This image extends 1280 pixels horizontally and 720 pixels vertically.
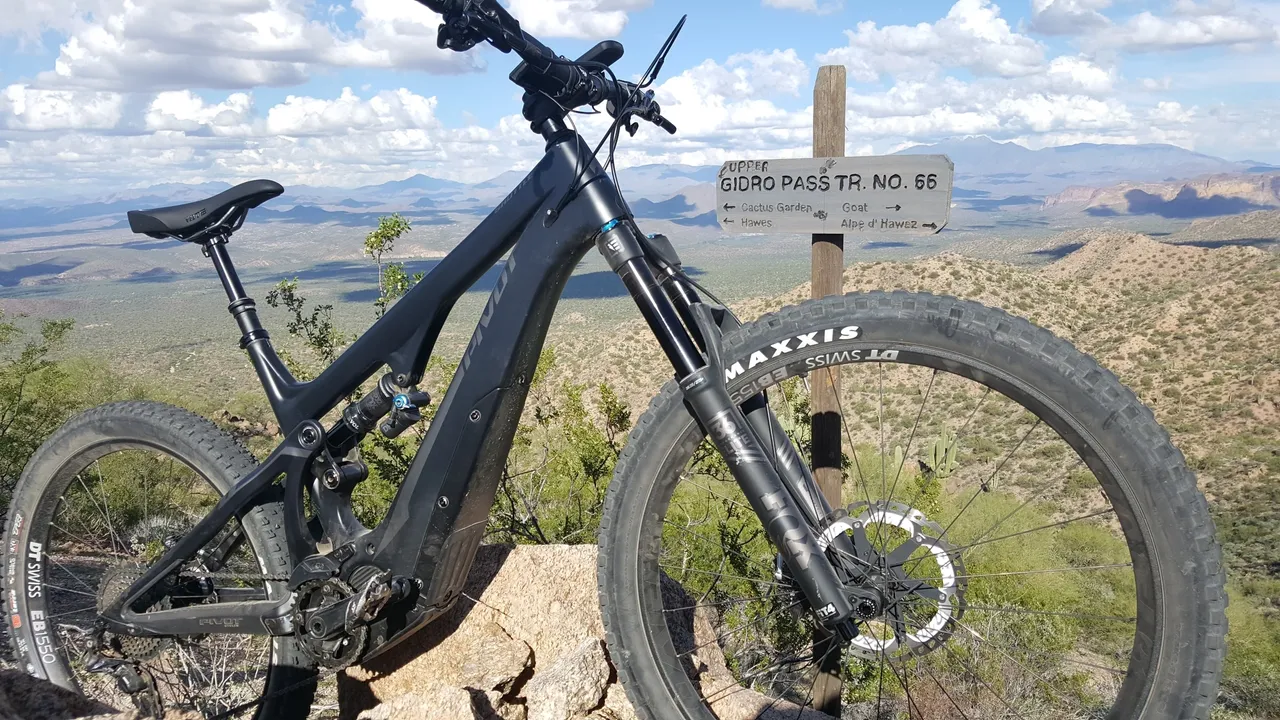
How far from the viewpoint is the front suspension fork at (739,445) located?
216 centimetres

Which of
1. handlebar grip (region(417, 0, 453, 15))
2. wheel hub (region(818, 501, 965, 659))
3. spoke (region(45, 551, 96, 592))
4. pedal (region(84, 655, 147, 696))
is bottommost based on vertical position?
pedal (region(84, 655, 147, 696))

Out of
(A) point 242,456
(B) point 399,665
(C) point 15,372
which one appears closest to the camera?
(A) point 242,456

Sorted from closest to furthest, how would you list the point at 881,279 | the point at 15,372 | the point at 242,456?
the point at 242,456
the point at 15,372
the point at 881,279

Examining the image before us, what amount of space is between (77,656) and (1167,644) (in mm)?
4140

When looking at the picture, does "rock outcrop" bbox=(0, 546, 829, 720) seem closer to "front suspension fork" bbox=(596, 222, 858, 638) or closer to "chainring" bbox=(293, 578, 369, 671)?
"chainring" bbox=(293, 578, 369, 671)

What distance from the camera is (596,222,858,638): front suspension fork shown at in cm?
216

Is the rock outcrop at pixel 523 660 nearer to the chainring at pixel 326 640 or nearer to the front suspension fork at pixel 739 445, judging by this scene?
Answer: the chainring at pixel 326 640

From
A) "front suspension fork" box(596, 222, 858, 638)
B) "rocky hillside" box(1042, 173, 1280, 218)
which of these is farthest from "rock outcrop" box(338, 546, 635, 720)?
"rocky hillside" box(1042, 173, 1280, 218)

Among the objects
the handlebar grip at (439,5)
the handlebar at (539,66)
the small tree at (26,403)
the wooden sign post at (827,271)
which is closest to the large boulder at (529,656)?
the wooden sign post at (827,271)

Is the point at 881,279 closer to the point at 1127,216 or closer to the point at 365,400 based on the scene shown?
the point at 365,400

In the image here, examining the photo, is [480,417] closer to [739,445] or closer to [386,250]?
[739,445]

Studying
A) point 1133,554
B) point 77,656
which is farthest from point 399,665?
point 1133,554

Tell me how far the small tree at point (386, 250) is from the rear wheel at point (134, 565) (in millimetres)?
4288

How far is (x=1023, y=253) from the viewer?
7106 cm
